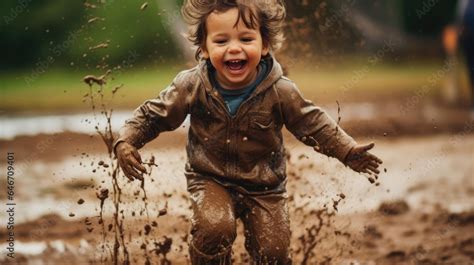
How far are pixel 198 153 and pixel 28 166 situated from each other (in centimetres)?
518

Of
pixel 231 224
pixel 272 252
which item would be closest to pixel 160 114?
pixel 231 224

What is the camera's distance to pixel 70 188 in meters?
7.96

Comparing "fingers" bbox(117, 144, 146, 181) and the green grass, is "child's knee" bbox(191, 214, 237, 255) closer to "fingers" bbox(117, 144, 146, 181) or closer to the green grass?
"fingers" bbox(117, 144, 146, 181)

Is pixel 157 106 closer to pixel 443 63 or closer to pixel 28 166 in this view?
pixel 28 166

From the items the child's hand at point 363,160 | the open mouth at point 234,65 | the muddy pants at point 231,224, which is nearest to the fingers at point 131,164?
the muddy pants at point 231,224

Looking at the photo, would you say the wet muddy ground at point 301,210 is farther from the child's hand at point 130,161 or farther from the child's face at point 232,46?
the child's face at point 232,46

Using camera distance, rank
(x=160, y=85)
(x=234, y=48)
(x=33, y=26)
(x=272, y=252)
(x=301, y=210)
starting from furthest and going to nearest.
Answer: (x=160, y=85), (x=33, y=26), (x=301, y=210), (x=272, y=252), (x=234, y=48)

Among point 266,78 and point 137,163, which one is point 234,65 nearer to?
point 266,78

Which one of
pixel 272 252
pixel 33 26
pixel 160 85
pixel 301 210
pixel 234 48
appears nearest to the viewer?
pixel 234 48

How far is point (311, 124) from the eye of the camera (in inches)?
164

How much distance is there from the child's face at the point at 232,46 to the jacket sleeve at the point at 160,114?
0.78ft

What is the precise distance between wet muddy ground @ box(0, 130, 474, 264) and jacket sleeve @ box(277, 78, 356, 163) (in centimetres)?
31

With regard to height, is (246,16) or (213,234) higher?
(246,16)

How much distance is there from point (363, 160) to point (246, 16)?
804 mm
